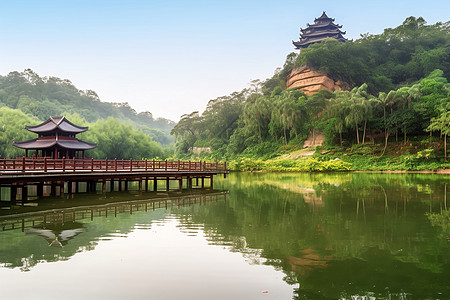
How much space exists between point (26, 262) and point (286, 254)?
267 inches

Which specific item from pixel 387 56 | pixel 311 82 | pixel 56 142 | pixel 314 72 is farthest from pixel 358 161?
pixel 387 56

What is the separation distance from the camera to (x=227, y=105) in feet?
276

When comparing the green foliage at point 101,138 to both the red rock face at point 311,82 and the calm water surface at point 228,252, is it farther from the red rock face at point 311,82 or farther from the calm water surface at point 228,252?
the calm water surface at point 228,252

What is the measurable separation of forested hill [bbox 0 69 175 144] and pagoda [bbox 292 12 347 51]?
6637 cm

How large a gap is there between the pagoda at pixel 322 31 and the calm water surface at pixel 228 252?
74.9 meters

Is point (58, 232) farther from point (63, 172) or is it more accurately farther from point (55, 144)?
point (55, 144)

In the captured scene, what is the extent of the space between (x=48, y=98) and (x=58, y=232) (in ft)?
363

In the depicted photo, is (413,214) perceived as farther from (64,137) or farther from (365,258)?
(64,137)

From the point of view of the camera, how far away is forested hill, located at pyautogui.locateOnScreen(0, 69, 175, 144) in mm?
93294

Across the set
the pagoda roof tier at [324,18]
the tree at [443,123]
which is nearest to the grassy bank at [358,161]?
the tree at [443,123]

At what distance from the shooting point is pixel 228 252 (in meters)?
10.5

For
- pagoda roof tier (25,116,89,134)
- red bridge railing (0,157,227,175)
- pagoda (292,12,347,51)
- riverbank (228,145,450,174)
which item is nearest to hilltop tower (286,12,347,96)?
pagoda (292,12,347,51)

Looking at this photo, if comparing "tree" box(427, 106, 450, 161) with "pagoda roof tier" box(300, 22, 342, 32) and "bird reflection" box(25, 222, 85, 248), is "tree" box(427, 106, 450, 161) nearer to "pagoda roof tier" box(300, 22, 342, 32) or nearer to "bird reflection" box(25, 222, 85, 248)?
"bird reflection" box(25, 222, 85, 248)

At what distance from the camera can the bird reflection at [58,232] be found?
11.6m
